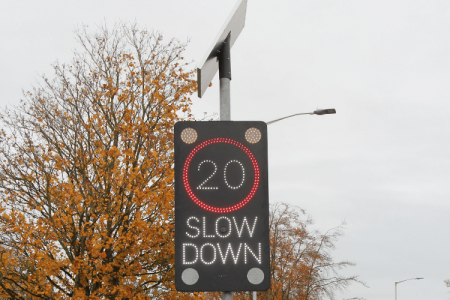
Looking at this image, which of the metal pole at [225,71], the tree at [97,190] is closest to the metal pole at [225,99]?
the metal pole at [225,71]

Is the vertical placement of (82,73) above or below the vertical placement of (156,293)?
above

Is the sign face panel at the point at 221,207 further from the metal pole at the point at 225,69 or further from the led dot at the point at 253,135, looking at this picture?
the metal pole at the point at 225,69

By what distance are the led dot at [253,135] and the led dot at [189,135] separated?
1.15 ft

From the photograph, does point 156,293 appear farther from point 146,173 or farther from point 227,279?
point 227,279

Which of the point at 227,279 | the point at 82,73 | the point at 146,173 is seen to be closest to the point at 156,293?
the point at 146,173

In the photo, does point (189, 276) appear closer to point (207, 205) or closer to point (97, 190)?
point (207, 205)

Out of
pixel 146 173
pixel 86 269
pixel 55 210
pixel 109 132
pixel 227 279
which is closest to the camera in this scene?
pixel 227 279

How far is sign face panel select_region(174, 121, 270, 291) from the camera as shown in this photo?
3018mm

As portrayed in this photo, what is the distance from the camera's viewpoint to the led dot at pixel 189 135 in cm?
322

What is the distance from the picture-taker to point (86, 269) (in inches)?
517

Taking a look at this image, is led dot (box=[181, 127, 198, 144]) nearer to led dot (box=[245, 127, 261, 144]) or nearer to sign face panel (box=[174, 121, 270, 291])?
sign face panel (box=[174, 121, 270, 291])

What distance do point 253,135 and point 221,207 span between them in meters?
0.54

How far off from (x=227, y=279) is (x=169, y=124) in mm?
12435

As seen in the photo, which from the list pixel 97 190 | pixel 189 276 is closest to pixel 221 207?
pixel 189 276
